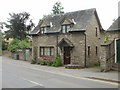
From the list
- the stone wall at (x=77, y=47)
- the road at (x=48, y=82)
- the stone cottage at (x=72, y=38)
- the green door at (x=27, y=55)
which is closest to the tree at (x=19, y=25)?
the green door at (x=27, y=55)

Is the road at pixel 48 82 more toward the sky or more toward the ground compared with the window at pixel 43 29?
more toward the ground

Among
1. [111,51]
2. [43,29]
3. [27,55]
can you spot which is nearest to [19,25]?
[27,55]

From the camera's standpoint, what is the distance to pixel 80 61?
2044 cm

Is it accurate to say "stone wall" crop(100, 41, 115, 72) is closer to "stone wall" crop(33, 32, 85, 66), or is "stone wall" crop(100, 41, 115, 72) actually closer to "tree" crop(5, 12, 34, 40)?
"stone wall" crop(33, 32, 85, 66)

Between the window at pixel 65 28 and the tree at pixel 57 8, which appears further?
the tree at pixel 57 8

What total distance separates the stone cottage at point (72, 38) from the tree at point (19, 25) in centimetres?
1526

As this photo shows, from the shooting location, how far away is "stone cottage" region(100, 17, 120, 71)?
642 inches

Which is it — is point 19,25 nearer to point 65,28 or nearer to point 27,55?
point 27,55

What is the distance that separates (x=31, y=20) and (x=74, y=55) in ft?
80.4

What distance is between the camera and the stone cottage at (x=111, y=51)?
1631 centimetres

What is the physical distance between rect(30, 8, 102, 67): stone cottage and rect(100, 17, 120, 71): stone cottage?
3.83 meters

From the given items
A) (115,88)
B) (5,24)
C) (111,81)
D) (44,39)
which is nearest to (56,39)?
Answer: (44,39)

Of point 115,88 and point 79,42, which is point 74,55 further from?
point 115,88

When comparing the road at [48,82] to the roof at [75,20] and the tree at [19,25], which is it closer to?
the roof at [75,20]
